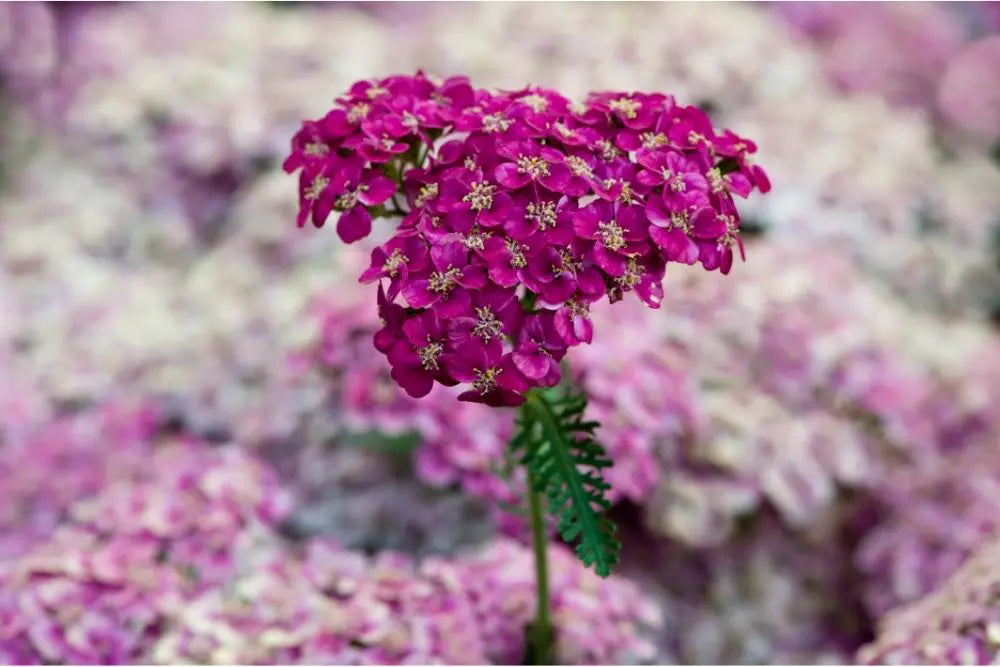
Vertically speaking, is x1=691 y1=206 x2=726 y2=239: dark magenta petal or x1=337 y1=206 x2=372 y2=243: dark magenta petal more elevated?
x1=337 y1=206 x2=372 y2=243: dark magenta petal

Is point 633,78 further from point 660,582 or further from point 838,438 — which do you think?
point 660,582

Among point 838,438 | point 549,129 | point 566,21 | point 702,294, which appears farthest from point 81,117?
Result: point 838,438

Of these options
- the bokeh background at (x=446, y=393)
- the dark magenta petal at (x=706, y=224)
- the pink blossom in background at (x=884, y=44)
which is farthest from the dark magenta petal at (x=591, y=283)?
the pink blossom in background at (x=884, y=44)

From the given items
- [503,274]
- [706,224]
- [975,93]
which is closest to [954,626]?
[706,224]

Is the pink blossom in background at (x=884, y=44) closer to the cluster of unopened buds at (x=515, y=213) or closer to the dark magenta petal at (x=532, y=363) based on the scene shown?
the cluster of unopened buds at (x=515, y=213)

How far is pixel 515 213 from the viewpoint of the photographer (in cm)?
73

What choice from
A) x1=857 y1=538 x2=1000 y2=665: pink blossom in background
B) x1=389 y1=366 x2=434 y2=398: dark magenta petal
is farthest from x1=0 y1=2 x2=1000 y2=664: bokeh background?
x1=389 y1=366 x2=434 y2=398: dark magenta petal

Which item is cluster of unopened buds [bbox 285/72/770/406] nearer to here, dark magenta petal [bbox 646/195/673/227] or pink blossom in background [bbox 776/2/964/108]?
dark magenta petal [bbox 646/195/673/227]

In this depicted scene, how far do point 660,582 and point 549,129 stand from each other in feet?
2.99

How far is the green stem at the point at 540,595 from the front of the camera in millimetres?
983

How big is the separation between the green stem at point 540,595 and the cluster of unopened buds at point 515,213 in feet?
0.86

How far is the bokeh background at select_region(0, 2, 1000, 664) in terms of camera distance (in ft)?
3.78

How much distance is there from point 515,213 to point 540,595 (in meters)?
0.51

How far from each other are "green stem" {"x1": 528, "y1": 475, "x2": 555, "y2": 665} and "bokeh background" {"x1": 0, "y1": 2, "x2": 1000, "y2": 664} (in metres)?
0.03
